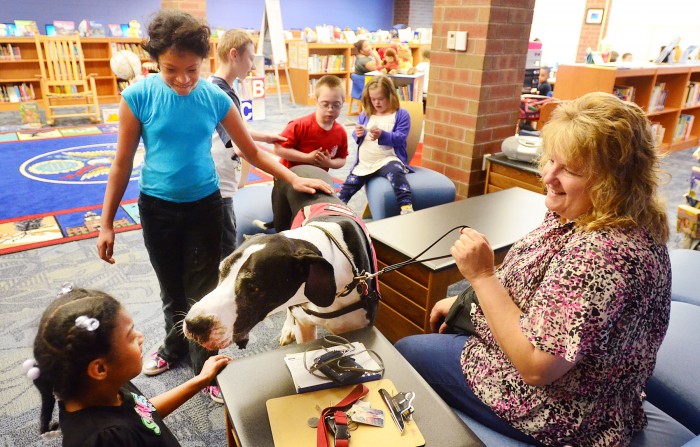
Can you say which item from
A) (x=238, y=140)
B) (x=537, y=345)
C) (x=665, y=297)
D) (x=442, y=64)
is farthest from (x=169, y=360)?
(x=442, y=64)

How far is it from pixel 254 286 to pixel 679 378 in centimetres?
141

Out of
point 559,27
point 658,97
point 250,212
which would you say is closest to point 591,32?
point 559,27

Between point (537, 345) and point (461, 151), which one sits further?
point (461, 151)

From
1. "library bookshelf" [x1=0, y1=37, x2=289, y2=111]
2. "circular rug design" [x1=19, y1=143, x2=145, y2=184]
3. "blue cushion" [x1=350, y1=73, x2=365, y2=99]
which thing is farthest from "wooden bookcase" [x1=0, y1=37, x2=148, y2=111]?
"blue cushion" [x1=350, y1=73, x2=365, y2=99]

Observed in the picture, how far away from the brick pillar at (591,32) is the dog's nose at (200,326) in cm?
1196

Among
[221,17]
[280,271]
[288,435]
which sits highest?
[221,17]

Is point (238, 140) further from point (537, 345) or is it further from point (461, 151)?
point (461, 151)

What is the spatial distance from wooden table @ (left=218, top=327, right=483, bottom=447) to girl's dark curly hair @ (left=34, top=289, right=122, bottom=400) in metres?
0.34

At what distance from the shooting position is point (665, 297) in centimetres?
115

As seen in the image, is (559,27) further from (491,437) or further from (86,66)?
(491,437)

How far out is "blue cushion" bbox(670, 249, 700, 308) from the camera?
215cm

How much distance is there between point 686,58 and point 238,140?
6929mm

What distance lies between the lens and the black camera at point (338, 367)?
1250 mm

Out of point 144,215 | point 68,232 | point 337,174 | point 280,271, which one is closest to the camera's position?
point 280,271
